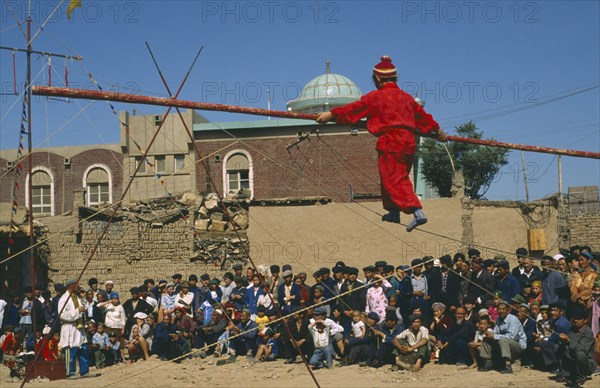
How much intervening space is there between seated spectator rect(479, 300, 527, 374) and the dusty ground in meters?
0.20

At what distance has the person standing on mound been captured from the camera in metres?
6.19

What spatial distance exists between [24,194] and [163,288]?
1657 centimetres

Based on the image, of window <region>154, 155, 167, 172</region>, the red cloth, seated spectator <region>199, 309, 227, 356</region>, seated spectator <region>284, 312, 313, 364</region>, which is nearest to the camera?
the red cloth

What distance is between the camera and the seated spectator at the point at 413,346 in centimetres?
1076

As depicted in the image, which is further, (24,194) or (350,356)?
(24,194)

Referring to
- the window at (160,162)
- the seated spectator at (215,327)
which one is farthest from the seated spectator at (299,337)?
the window at (160,162)

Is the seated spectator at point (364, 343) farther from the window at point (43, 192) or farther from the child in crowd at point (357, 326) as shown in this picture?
the window at point (43, 192)

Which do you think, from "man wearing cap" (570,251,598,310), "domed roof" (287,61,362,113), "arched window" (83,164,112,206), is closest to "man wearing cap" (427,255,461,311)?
"man wearing cap" (570,251,598,310)

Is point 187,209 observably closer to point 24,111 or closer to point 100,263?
point 100,263

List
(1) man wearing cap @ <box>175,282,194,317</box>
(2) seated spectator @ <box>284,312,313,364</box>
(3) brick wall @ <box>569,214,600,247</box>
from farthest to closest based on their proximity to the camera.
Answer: (3) brick wall @ <box>569,214,600,247</box>
(1) man wearing cap @ <box>175,282,194,317</box>
(2) seated spectator @ <box>284,312,313,364</box>

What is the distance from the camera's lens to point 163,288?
42.3 feet

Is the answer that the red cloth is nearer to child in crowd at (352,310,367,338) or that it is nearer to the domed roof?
child in crowd at (352,310,367,338)

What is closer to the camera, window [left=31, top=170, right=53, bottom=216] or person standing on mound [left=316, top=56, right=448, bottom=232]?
person standing on mound [left=316, top=56, right=448, bottom=232]

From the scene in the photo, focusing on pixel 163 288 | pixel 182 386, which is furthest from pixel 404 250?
pixel 182 386
